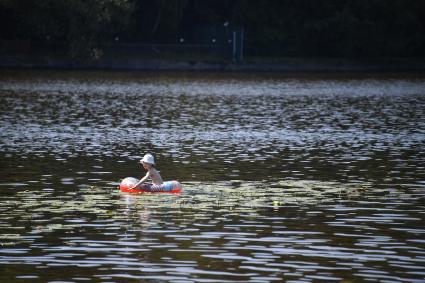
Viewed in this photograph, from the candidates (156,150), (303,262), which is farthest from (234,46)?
(303,262)

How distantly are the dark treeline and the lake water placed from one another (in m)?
52.7

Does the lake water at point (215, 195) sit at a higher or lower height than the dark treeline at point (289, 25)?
lower

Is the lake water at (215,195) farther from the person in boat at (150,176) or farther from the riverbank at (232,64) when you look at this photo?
the riverbank at (232,64)

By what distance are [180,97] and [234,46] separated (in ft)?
154

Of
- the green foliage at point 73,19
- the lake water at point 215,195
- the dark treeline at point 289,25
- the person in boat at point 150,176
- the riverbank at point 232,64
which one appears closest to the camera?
the lake water at point 215,195

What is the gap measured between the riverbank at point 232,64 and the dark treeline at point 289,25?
128 centimetres

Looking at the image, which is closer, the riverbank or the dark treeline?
the riverbank

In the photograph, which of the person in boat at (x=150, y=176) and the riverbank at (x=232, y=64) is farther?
the riverbank at (x=232, y=64)

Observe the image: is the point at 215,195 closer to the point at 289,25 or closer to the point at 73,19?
the point at 73,19

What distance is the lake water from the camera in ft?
72.5

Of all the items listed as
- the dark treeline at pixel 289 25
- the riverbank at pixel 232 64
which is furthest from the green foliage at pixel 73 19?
the riverbank at pixel 232 64

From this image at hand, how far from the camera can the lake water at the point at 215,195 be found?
Answer: 22.1 meters

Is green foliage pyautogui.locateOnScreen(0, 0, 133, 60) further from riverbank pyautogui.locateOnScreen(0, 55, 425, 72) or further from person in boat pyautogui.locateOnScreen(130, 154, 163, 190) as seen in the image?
person in boat pyautogui.locateOnScreen(130, 154, 163, 190)

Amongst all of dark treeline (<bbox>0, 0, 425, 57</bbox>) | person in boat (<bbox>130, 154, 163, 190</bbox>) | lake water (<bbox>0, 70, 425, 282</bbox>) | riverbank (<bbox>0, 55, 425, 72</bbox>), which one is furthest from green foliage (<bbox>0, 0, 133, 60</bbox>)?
person in boat (<bbox>130, 154, 163, 190</bbox>)
